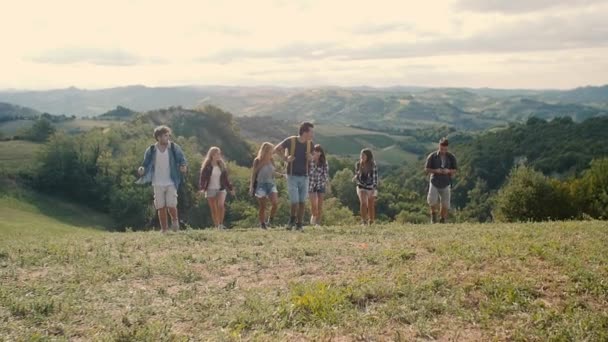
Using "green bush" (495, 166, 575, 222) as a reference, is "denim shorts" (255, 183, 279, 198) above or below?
above

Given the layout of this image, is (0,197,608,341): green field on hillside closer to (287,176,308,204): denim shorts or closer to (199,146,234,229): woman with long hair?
(287,176,308,204): denim shorts

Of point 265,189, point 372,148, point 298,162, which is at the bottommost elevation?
point 372,148

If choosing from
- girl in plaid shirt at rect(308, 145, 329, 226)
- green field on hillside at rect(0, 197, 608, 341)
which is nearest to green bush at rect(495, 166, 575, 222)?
girl in plaid shirt at rect(308, 145, 329, 226)

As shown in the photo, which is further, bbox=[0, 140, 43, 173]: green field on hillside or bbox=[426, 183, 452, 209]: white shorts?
bbox=[0, 140, 43, 173]: green field on hillside

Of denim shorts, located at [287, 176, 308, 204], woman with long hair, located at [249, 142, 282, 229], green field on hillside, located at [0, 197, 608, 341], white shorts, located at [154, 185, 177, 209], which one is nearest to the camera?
green field on hillside, located at [0, 197, 608, 341]

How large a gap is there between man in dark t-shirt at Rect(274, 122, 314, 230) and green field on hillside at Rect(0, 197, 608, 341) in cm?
307

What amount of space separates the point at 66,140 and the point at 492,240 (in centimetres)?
5659

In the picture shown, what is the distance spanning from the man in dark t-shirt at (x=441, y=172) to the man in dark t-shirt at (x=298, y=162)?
13.6 ft

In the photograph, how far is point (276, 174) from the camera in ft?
46.6

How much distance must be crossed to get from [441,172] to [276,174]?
4.91 m

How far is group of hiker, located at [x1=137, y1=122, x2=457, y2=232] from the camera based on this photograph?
41.4 ft

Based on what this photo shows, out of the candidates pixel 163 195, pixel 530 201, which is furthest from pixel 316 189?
pixel 530 201

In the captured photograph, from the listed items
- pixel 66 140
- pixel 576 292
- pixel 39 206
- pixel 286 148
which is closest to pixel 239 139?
pixel 66 140

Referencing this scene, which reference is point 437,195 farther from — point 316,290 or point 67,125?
point 67,125
